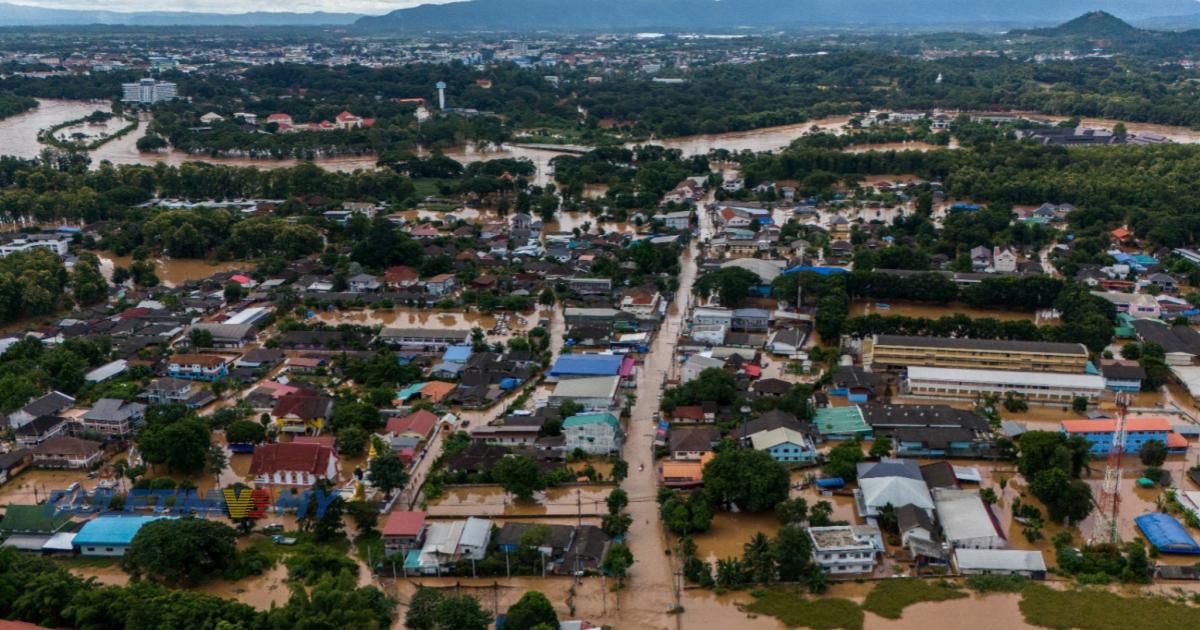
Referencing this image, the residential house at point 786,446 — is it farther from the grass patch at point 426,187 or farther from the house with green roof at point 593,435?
the grass patch at point 426,187

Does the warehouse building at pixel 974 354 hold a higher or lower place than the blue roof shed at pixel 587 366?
higher

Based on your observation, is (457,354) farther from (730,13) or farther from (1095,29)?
(730,13)

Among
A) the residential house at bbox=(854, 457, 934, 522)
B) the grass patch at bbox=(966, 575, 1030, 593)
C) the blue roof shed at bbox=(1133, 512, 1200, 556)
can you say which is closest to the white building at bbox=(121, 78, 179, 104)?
the residential house at bbox=(854, 457, 934, 522)

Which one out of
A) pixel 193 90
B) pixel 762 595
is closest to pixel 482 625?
pixel 762 595

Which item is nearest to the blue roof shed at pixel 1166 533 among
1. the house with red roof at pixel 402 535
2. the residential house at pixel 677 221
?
the house with red roof at pixel 402 535

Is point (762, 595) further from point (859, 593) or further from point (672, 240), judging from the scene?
point (672, 240)
